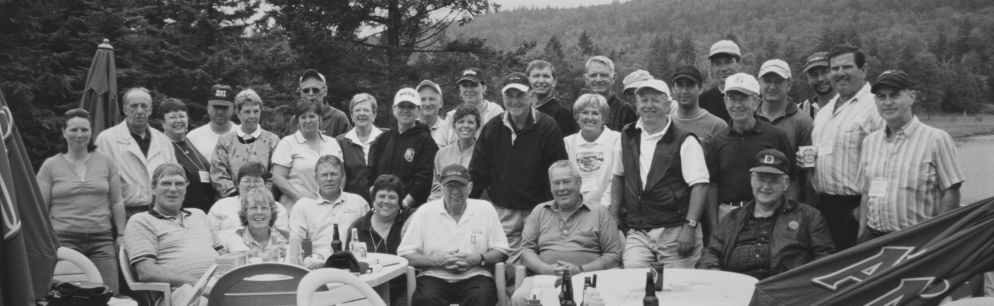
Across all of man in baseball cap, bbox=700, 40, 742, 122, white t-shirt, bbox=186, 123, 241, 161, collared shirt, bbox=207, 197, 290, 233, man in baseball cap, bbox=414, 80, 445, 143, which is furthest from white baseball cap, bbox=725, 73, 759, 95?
white t-shirt, bbox=186, 123, 241, 161

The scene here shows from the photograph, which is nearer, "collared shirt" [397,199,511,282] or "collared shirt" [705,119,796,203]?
"collared shirt" [705,119,796,203]

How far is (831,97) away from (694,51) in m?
23.9

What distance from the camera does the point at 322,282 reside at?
11.1 feet

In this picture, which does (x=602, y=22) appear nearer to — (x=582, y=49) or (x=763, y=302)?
(x=582, y=49)

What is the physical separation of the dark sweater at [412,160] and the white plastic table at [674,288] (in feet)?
7.44

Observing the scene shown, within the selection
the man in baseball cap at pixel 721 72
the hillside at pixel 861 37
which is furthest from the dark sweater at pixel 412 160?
the hillside at pixel 861 37

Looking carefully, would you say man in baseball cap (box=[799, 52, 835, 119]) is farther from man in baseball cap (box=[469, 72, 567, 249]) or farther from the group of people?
man in baseball cap (box=[469, 72, 567, 249])

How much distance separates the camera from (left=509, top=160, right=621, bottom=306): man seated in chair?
541 cm

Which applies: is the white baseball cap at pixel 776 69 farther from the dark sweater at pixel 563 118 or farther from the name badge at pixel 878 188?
the dark sweater at pixel 563 118

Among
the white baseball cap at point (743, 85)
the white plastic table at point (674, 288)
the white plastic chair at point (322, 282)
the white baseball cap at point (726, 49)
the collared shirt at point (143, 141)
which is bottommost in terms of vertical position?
the white plastic table at point (674, 288)

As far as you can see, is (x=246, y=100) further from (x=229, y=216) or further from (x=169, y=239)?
(x=169, y=239)

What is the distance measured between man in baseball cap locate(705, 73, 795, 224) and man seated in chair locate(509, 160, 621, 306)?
69 centimetres

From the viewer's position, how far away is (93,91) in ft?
24.8

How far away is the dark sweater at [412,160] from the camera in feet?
21.2
